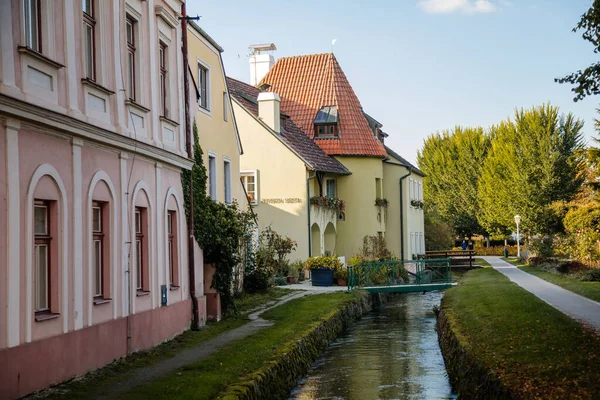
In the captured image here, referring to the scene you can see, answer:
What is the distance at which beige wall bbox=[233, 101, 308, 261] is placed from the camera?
3784 cm

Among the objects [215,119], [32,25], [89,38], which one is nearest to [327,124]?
[215,119]

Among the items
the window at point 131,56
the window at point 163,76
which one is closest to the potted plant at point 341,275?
the window at point 163,76

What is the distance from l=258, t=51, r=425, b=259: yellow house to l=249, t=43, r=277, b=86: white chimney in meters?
1.00

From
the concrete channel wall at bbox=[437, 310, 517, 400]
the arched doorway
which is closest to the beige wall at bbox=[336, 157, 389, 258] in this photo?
the arched doorway

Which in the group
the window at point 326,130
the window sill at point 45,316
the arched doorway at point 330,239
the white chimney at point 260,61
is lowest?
the window sill at point 45,316

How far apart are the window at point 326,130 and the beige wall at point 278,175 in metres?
6.67

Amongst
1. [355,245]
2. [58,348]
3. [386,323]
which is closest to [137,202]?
[58,348]

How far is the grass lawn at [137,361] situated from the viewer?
10.5m

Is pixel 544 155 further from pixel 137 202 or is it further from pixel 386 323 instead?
pixel 137 202

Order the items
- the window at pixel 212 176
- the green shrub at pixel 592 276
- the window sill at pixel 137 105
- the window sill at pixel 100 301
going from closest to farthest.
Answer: the window sill at pixel 100 301, the window sill at pixel 137 105, the window at pixel 212 176, the green shrub at pixel 592 276

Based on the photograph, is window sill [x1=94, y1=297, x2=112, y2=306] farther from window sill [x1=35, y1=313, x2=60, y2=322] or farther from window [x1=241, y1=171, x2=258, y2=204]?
window [x1=241, y1=171, x2=258, y2=204]

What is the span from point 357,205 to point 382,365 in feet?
85.4

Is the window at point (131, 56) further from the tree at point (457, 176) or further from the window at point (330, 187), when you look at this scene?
the tree at point (457, 176)

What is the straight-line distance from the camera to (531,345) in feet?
44.1
